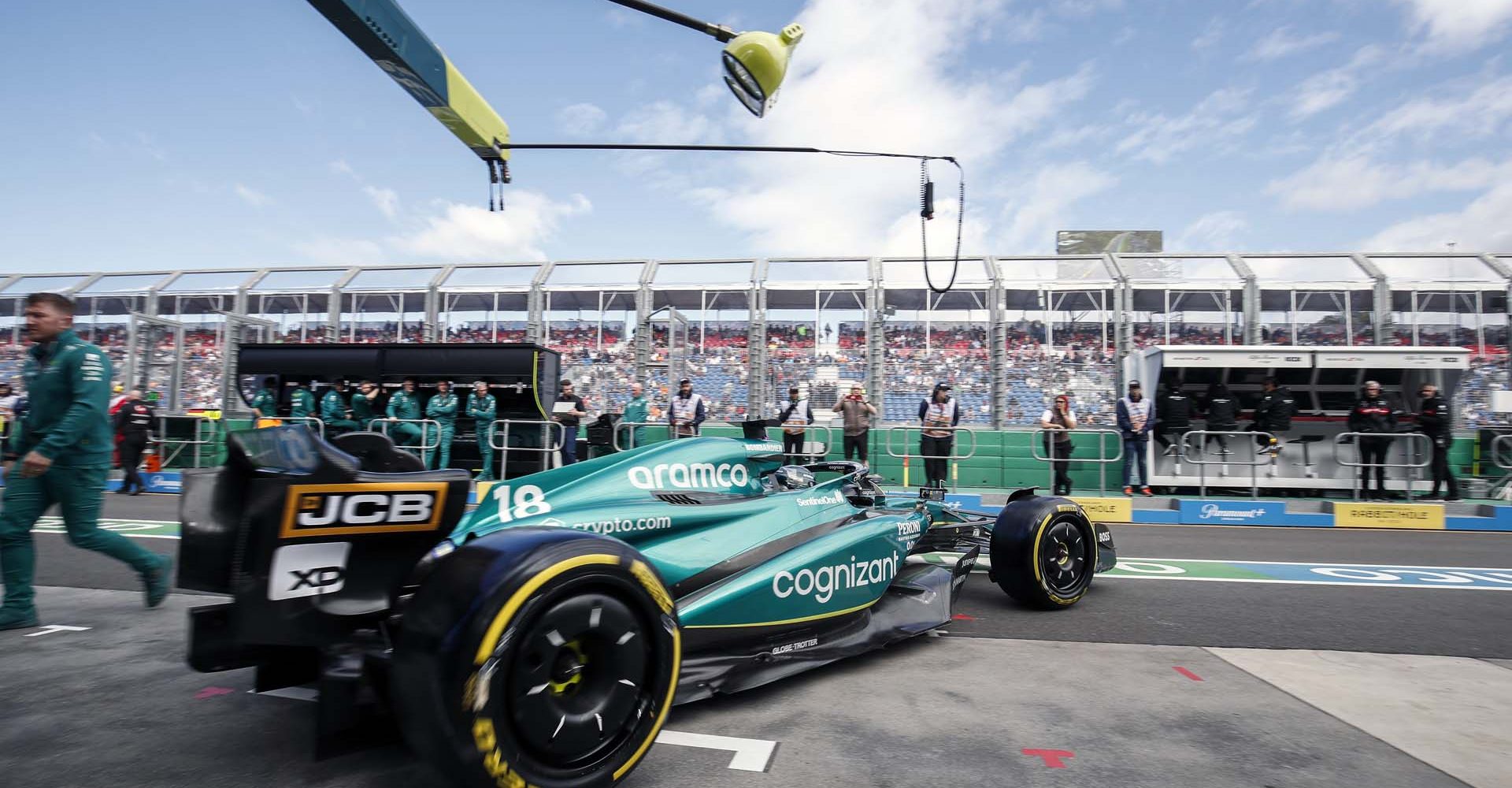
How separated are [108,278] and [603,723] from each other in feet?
65.2

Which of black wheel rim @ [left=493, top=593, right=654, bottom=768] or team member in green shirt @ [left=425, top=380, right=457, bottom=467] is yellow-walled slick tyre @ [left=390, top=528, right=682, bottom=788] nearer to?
black wheel rim @ [left=493, top=593, right=654, bottom=768]

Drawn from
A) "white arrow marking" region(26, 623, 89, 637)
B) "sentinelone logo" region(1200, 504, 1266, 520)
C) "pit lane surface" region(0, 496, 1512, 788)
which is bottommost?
"sentinelone logo" region(1200, 504, 1266, 520)

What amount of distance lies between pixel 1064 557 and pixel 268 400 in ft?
42.9

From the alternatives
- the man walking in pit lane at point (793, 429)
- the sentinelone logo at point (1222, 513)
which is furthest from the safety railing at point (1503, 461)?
the man walking in pit lane at point (793, 429)

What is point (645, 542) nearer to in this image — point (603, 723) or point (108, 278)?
point (603, 723)

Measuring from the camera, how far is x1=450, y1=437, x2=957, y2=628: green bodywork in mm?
→ 2781

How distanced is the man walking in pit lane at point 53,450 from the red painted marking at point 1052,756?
458 centimetres

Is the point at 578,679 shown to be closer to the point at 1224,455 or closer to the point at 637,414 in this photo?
the point at 637,414

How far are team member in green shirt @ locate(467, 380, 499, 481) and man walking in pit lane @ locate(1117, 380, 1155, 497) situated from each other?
959 cm

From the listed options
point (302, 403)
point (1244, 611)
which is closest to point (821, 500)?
point (1244, 611)

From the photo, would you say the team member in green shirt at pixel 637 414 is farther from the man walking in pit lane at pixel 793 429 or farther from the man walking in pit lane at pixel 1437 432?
the man walking in pit lane at pixel 1437 432

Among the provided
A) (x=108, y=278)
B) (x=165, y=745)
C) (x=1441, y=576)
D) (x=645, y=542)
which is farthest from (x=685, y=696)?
(x=108, y=278)

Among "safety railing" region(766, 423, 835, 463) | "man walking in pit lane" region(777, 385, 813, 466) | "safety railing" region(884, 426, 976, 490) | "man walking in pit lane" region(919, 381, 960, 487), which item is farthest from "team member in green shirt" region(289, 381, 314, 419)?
"man walking in pit lane" region(919, 381, 960, 487)

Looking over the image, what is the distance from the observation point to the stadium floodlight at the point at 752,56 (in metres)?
5.30
